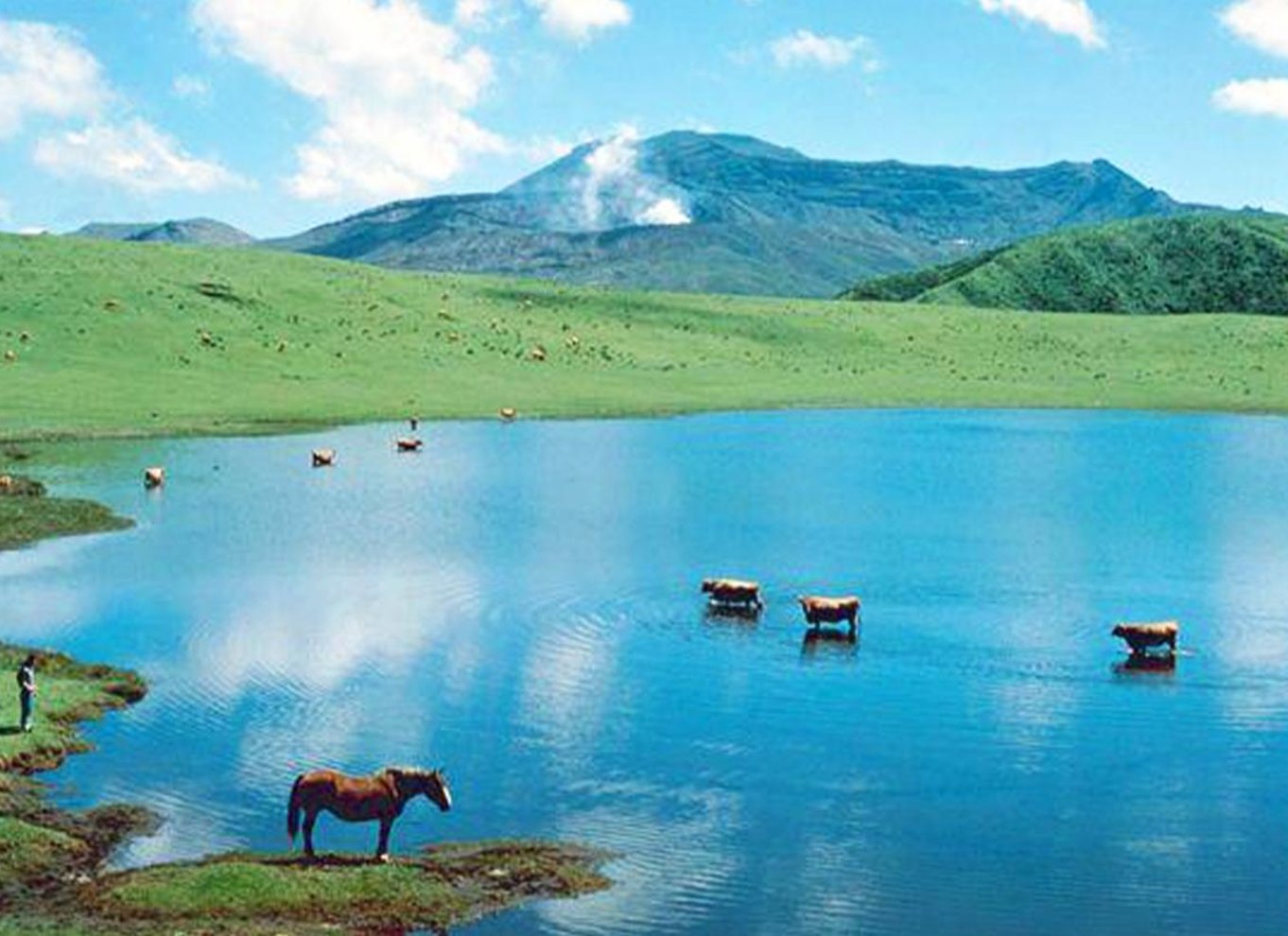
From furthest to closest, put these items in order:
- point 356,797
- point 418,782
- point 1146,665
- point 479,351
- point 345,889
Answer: point 479,351, point 1146,665, point 418,782, point 356,797, point 345,889

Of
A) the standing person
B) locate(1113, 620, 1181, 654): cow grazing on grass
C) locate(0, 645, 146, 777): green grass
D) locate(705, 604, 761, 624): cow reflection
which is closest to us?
locate(0, 645, 146, 777): green grass

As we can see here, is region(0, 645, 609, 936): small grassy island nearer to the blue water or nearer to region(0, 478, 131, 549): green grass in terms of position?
the blue water

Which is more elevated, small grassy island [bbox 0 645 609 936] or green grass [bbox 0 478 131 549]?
green grass [bbox 0 478 131 549]

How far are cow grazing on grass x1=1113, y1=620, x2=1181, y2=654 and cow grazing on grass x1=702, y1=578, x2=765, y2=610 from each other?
39.4 feet

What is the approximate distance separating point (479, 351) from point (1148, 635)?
11034 cm

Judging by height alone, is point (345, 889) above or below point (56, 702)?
below

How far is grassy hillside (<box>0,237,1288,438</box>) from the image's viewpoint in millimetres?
127688

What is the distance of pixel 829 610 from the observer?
5316 centimetres

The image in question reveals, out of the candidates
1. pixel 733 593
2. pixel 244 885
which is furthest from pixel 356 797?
pixel 733 593

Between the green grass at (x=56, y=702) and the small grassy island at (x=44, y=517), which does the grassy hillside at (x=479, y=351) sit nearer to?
the small grassy island at (x=44, y=517)

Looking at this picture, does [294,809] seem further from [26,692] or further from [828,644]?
[828,644]

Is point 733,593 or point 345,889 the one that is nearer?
point 345,889

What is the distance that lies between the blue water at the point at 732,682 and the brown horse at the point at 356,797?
4.55 feet

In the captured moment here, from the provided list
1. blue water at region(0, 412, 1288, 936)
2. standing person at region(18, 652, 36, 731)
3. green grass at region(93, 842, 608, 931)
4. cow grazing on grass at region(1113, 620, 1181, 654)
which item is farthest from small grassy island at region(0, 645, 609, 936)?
cow grazing on grass at region(1113, 620, 1181, 654)
